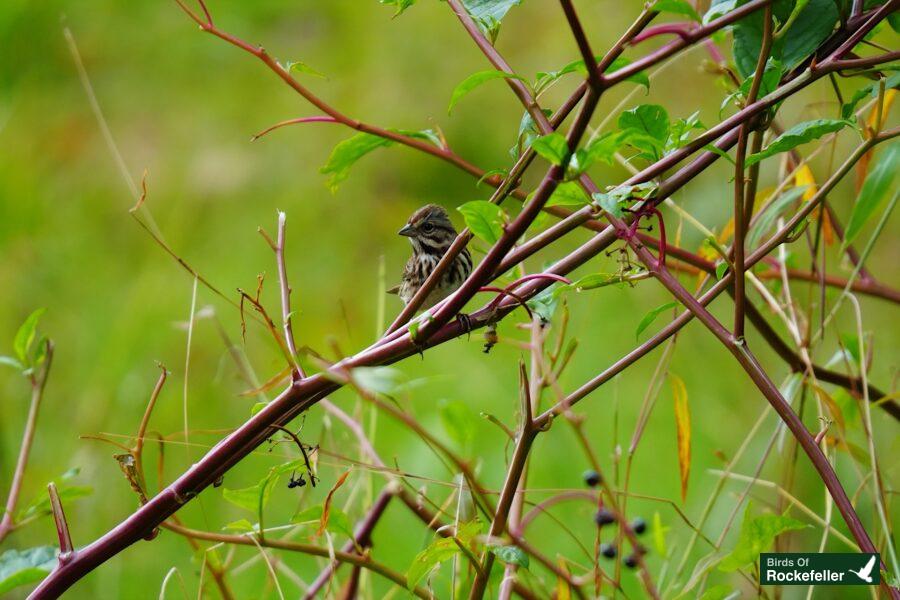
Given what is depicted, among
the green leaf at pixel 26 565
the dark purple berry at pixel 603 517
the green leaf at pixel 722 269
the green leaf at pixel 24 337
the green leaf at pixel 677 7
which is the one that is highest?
the green leaf at pixel 677 7

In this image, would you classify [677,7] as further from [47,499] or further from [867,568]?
[47,499]

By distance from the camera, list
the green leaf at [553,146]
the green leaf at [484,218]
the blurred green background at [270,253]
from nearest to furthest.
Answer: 1. the green leaf at [553,146]
2. the green leaf at [484,218]
3. the blurred green background at [270,253]

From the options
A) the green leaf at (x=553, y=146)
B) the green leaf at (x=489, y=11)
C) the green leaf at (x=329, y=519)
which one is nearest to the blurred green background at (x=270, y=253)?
the green leaf at (x=329, y=519)

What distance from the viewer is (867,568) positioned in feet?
4.95

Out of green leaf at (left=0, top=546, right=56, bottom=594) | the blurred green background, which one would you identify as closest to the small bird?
the blurred green background

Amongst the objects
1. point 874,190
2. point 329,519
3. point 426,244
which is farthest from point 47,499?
point 426,244

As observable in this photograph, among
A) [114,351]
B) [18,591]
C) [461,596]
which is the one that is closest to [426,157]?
[114,351]

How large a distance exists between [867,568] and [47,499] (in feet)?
4.44

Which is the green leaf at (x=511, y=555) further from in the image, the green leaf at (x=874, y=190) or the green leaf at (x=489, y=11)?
the green leaf at (x=874, y=190)

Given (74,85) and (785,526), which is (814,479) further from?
(74,85)

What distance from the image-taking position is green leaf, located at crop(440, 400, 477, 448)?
1.78 m

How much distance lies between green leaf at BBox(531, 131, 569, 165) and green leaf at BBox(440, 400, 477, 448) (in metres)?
0.63

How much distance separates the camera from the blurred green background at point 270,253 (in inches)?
151

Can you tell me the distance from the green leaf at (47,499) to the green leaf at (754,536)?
1.03m
